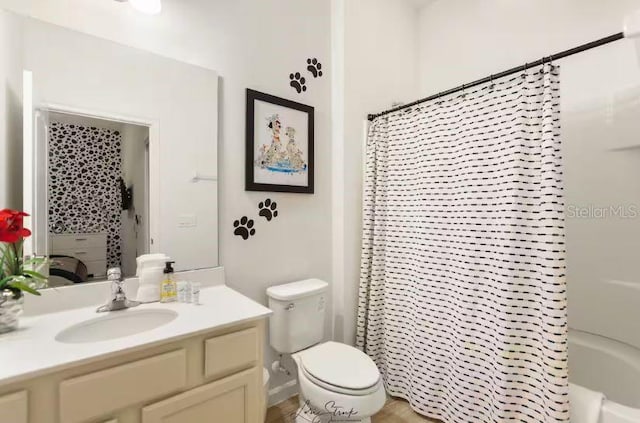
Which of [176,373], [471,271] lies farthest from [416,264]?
[176,373]

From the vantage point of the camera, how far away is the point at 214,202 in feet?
5.28

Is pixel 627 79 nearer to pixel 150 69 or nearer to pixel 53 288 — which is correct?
pixel 150 69

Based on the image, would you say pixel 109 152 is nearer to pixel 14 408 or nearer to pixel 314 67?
pixel 14 408

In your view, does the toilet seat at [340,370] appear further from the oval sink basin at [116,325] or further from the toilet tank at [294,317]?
the oval sink basin at [116,325]

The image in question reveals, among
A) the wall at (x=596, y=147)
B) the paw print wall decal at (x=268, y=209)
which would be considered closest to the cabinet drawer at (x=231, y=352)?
the paw print wall decal at (x=268, y=209)

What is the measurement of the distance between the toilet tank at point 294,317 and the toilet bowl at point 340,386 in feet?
0.50

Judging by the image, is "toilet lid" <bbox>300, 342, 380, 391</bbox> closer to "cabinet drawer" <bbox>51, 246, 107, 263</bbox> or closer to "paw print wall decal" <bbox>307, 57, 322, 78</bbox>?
"cabinet drawer" <bbox>51, 246, 107, 263</bbox>

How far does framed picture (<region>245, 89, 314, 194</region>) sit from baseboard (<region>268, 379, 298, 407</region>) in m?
1.25

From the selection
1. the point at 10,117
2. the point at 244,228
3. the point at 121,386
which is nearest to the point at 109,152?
the point at 10,117

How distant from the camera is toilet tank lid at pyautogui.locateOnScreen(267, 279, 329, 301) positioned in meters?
1.71

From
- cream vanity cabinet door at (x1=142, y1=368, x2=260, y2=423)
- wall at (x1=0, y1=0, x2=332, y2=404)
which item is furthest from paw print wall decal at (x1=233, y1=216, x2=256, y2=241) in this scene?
cream vanity cabinet door at (x1=142, y1=368, x2=260, y2=423)

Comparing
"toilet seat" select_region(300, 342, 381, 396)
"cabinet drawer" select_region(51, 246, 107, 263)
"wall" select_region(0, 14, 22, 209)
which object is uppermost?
"wall" select_region(0, 14, 22, 209)

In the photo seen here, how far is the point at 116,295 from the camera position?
1244 millimetres

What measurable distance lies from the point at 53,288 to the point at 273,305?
985mm
